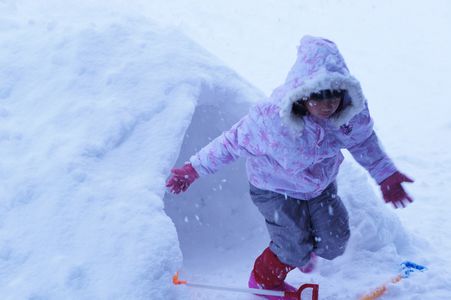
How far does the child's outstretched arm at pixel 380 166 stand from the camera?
8.75 feet

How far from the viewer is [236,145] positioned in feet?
8.73

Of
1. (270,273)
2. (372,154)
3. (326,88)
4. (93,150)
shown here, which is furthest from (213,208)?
(326,88)

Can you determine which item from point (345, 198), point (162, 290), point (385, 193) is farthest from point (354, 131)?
point (162, 290)

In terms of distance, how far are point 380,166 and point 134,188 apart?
139 centimetres

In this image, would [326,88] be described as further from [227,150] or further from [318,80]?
[227,150]

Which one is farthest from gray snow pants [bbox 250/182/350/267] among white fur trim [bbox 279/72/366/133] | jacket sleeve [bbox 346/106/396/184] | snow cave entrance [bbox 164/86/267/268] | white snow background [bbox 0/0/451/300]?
snow cave entrance [bbox 164/86/267/268]

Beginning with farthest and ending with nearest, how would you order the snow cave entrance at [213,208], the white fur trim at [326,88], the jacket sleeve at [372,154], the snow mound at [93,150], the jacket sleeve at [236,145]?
1. the snow cave entrance at [213,208]
2. the jacket sleeve at [372,154]
3. the jacket sleeve at [236,145]
4. the snow mound at [93,150]
5. the white fur trim at [326,88]

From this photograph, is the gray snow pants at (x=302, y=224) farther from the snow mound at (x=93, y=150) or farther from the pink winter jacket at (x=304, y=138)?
the snow mound at (x=93, y=150)

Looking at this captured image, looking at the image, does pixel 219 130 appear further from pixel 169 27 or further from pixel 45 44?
pixel 45 44

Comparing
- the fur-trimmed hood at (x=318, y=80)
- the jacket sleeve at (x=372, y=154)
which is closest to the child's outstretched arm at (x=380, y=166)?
the jacket sleeve at (x=372, y=154)

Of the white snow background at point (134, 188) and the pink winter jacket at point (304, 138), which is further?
the white snow background at point (134, 188)

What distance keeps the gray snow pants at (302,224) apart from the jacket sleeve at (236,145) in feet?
0.92

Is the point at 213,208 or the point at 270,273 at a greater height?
the point at 270,273

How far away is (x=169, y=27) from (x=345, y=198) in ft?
6.39
